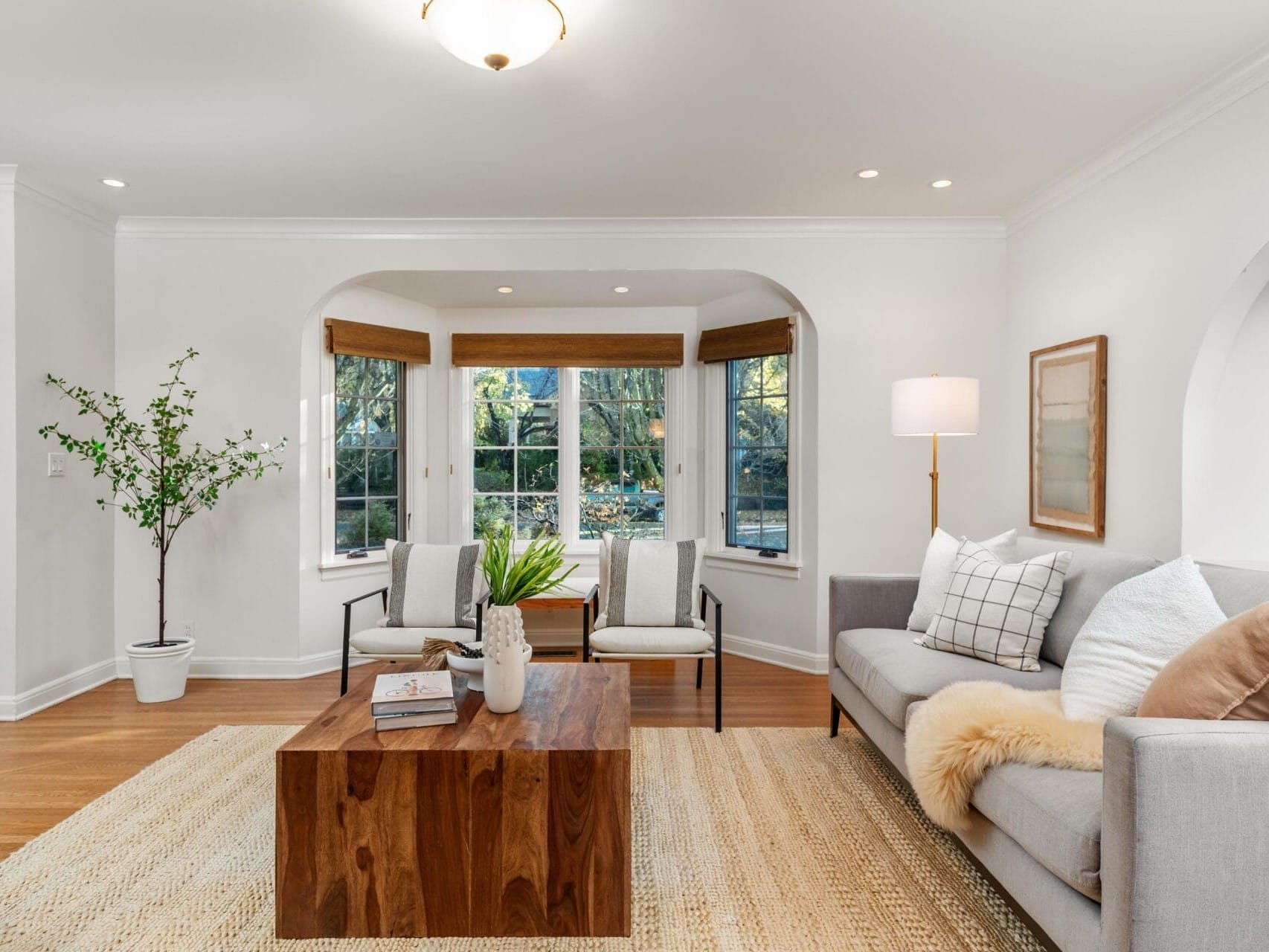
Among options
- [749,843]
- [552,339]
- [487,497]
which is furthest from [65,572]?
[749,843]

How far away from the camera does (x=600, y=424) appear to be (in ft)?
17.9

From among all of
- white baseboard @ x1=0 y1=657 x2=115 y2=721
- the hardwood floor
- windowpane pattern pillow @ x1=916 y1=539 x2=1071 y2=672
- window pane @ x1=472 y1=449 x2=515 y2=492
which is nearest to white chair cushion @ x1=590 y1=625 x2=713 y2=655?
the hardwood floor

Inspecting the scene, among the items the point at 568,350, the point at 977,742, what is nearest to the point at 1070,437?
the point at 977,742

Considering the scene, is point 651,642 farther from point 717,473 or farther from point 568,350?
point 568,350

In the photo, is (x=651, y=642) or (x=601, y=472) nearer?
(x=651, y=642)

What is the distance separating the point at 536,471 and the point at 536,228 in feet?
5.78

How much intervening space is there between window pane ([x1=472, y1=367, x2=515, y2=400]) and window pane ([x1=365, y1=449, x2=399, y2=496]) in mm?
736

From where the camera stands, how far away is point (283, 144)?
10.8ft

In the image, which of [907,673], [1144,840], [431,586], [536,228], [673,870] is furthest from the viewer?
[536,228]

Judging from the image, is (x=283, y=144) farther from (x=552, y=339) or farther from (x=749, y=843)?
(x=749, y=843)

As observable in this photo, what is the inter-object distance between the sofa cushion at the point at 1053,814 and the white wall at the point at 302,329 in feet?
8.26

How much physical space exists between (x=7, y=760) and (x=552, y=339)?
11.6 ft

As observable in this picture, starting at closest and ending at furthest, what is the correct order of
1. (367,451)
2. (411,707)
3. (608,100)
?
(411,707), (608,100), (367,451)

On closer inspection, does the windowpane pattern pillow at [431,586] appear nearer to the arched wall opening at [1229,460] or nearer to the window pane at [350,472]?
the window pane at [350,472]
